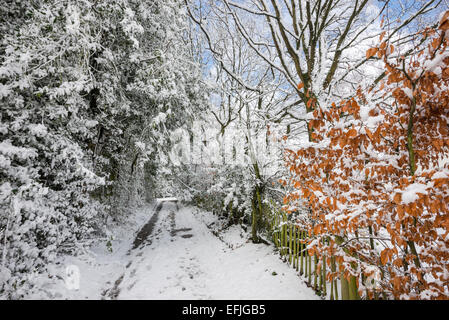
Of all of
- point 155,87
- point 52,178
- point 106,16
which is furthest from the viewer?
point 155,87

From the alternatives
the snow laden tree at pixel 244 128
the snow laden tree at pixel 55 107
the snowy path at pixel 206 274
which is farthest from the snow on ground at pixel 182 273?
the snow laden tree at pixel 244 128

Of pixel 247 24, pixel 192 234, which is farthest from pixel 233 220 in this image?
pixel 247 24

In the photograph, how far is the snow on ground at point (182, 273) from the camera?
4.48 meters

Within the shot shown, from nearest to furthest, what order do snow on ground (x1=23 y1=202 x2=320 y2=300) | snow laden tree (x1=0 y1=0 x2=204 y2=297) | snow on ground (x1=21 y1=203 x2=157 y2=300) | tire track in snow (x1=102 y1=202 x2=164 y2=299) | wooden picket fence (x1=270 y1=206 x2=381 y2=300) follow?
wooden picket fence (x1=270 y1=206 x2=381 y2=300), snow laden tree (x1=0 y1=0 x2=204 y2=297), snow on ground (x1=21 y1=203 x2=157 y2=300), snow on ground (x1=23 y1=202 x2=320 y2=300), tire track in snow (x1=102 y1=202 x2=164 y2=299)

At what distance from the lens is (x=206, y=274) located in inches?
224

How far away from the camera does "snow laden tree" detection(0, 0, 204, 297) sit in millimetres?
3994

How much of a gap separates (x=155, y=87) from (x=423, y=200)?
24.0 feet

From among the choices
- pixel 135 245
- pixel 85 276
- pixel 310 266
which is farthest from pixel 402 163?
pixel 135 245

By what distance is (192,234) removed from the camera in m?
10.3

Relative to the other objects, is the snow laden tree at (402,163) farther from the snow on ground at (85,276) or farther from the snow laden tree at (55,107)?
the snow laden tree at (55,107)

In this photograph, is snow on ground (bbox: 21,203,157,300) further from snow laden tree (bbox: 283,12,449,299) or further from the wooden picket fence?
snow laden tree (bbox: 283,12,449,299)

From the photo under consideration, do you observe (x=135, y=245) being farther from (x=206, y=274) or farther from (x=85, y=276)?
(x=206, y=274)

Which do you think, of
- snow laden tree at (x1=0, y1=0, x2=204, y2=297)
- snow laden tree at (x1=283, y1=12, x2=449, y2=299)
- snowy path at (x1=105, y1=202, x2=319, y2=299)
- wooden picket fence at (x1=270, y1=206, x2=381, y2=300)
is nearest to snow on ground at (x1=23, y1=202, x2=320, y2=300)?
snowy path at (x1=105, y1=202, x2=319, y2=299)

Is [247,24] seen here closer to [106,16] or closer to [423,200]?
[106,16]
